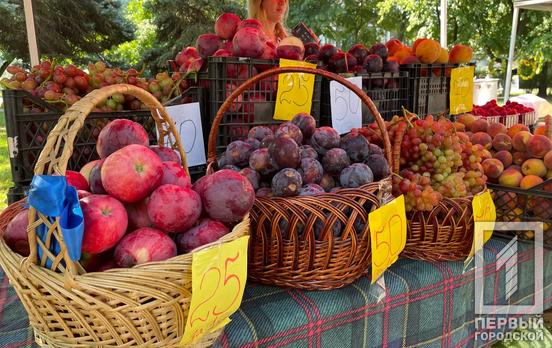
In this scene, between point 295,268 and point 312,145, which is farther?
point 312,145

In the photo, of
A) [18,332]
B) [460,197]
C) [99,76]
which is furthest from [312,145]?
[99,76]

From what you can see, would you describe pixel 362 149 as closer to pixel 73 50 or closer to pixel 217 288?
pixel 217 288

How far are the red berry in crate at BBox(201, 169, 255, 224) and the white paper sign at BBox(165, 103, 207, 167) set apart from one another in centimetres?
55

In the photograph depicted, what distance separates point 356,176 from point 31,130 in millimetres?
891

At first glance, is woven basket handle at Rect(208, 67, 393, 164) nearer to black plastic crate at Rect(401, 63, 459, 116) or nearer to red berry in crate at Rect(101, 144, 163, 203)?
red berry in crate at Rect(101, 144, 163, 203)

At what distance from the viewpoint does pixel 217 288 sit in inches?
26.3

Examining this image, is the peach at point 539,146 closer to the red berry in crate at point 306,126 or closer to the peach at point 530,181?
the peach at point 530,181

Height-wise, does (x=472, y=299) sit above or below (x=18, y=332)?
below

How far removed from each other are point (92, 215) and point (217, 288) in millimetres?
212

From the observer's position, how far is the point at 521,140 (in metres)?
1.54

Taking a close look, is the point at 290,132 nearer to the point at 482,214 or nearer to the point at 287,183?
the point at 287,183

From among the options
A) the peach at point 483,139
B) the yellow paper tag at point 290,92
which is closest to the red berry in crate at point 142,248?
the yellow paper tag at point 290,92

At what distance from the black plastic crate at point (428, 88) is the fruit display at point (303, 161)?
747 millimetres

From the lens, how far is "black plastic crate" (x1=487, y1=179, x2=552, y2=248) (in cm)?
129
